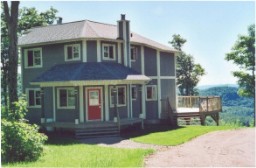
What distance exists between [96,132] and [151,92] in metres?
8.12

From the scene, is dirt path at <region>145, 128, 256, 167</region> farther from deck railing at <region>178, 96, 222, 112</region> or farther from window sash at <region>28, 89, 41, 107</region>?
window sash at <region>28, 89, 41, 107</region>

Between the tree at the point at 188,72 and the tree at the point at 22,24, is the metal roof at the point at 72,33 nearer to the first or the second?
the tree at the point at 22,24

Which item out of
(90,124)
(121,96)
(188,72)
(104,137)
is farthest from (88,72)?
(188,72)

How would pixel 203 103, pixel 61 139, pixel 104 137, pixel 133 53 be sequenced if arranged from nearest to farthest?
pixel 61 139
pixel 104 137
pixel 133 53
pixel 203 103

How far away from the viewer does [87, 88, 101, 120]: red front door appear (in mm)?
24078

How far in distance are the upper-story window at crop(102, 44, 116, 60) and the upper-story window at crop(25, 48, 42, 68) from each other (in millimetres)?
5010

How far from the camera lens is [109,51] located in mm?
25703

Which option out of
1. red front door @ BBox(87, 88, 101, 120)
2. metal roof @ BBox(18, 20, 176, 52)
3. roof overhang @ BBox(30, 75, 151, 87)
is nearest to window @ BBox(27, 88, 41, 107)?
roof overhang @ BBox(30, 75, 151, 87)

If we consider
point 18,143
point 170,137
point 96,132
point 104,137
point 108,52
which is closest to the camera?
point 18,143

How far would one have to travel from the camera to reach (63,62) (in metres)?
25.7

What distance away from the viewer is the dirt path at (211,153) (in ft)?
44.8

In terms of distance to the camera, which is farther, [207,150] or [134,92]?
[134,92]

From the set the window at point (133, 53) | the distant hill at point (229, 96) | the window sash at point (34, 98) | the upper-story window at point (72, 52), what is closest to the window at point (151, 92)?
the window at point (133, 53)

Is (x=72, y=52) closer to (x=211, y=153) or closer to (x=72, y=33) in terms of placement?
(x=72, y=33)
